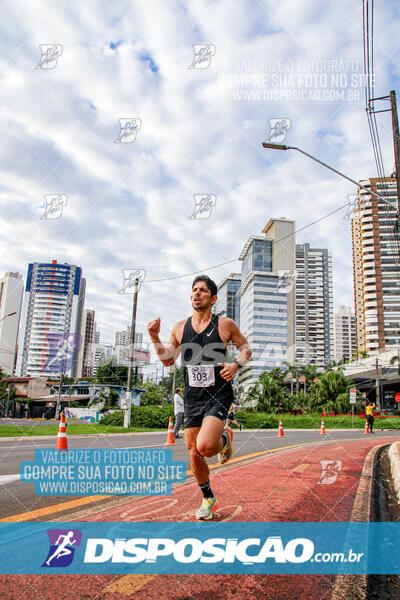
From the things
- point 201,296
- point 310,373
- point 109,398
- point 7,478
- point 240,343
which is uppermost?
point 310,373

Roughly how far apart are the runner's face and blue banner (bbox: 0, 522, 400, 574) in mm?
1781

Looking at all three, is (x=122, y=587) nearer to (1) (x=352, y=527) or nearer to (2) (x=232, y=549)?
(2) (x=232, y=549)

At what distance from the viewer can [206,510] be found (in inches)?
138

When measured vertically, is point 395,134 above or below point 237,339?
above

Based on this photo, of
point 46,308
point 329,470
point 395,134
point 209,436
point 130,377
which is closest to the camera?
point 209,436

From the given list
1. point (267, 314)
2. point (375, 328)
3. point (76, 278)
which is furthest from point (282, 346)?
point (76, 278)

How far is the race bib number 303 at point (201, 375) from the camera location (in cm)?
372

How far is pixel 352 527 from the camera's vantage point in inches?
137

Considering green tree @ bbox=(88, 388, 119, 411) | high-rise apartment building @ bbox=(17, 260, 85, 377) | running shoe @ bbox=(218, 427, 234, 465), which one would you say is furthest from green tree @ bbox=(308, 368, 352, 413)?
high-rise apartment building @ bbox=(17, 260, 85, 377)

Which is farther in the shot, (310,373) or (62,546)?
(310,373)

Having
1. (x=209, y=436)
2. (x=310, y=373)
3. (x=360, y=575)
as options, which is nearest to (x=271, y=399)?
(x=310, y=373)

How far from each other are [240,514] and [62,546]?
1.53m

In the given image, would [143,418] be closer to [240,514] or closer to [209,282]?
[240,514]

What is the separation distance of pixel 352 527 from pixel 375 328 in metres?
120
